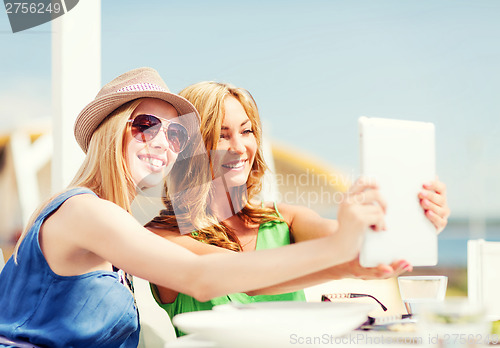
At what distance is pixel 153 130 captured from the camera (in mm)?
2004

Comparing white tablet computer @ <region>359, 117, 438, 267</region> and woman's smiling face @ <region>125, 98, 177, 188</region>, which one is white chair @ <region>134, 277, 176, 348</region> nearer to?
woman's smiling face @ <region>125, 98, 177, 188</region>

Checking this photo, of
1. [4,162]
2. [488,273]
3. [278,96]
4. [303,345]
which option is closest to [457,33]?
[278,96]

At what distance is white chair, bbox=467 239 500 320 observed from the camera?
9.46ft

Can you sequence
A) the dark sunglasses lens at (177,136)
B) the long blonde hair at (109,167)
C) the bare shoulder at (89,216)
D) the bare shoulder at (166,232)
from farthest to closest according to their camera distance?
1. the bare shoulder at (166,232)
2. the dark sunglasses lens at (177,136)
3. the long blonde hair at (109,167)
4. the bare shoulder at (89,216)

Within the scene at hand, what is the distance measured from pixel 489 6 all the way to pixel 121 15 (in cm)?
2059

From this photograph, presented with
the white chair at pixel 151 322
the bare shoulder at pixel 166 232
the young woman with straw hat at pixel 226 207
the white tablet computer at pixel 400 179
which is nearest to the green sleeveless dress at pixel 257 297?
the young woman with straw hat at pixel 226 207

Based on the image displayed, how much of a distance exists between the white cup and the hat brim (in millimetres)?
1116

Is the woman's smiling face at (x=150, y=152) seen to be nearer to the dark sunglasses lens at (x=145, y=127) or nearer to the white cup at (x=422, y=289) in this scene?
the dark sunglasses lens at (x=145, y=127)

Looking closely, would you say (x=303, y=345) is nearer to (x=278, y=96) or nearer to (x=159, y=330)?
(x=159, y=330)

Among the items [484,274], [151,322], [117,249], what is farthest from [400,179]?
[484,274]

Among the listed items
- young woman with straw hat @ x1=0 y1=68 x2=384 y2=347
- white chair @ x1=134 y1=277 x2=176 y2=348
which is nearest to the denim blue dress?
young woman with straw hat @ x1=0 y1=68 x2=384 y2=347

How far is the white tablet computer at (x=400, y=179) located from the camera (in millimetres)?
1234

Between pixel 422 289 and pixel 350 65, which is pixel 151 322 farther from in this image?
pixel 350 65

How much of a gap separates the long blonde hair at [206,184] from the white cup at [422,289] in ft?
3.13
